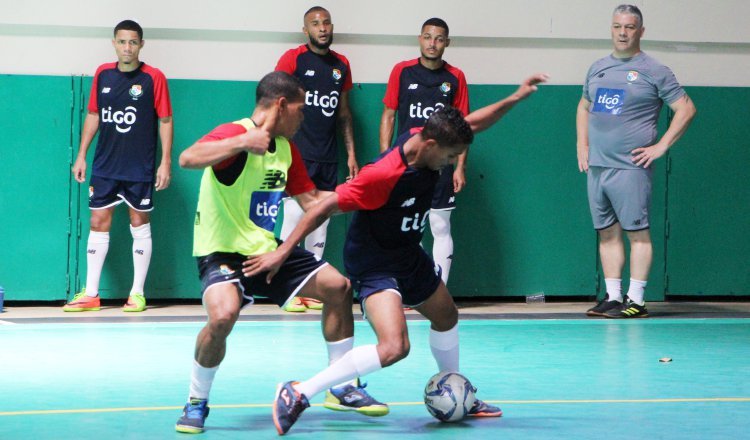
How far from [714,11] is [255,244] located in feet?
24.7

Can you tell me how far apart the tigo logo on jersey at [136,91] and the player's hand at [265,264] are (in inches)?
190

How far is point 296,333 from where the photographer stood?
29.3ft

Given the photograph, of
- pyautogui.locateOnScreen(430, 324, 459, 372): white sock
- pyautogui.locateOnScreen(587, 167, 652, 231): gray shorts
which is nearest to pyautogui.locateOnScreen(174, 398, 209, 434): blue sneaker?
pyautogui.locateOnScreen(430, 324, 459, 372): white sock

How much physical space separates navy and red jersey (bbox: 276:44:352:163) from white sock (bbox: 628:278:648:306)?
2.86 meters

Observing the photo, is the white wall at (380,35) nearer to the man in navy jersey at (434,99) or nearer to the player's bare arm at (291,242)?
the man in navy jersey at (434,99)

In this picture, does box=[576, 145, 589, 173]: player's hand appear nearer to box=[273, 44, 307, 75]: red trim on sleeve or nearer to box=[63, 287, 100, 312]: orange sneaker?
box=[273, 44, 307, 75]: red trim on sleeve

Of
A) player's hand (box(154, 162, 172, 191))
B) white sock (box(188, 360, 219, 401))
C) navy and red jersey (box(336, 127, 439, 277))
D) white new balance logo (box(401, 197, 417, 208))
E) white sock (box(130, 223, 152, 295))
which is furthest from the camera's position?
white sock (box(130, 223, 152, 295))

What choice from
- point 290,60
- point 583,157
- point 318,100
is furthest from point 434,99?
point 583,157

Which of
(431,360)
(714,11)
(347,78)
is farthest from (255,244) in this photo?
(714,11)

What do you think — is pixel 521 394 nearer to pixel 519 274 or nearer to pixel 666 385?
pixel 666 385

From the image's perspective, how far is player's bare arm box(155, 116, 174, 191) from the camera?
10.0 meters

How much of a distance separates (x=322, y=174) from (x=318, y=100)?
650 mm

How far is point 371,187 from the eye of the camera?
18.5ft

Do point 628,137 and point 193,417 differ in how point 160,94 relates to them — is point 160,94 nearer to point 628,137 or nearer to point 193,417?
point 628,137
